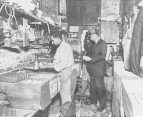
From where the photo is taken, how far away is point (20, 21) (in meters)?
2.75

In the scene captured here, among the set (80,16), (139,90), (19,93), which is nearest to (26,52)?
(19,93)

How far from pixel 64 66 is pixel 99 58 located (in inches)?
44.7

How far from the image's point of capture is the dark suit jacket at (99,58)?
3855 millimetres

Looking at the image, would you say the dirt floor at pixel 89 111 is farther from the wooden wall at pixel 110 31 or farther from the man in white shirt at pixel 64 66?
the wooden wall at pixel 110 31

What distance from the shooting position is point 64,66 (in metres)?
3.04

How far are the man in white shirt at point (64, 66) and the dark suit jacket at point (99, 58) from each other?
897 mm

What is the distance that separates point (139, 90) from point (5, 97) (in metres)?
1.48

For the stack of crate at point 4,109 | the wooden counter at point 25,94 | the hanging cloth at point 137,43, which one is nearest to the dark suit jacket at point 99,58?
the hanging cloth at point 137,43

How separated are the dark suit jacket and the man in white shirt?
90 centimetres

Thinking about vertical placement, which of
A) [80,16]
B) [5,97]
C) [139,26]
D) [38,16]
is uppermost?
[80,16]

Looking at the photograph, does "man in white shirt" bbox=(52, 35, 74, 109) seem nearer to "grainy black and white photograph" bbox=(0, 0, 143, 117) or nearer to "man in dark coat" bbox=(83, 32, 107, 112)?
"grainy black and white photograph" bbox=(0, 0, 143, 117)

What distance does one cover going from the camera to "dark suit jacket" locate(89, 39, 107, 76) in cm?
386

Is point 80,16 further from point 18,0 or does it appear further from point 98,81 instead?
point 18,0

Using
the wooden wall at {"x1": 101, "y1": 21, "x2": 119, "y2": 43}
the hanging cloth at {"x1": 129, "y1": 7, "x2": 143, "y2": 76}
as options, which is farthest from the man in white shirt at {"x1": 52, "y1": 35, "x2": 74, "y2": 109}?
the wooden wall at {"x1": 101, "y1": 21, "x2": 119, "y2": 43}
